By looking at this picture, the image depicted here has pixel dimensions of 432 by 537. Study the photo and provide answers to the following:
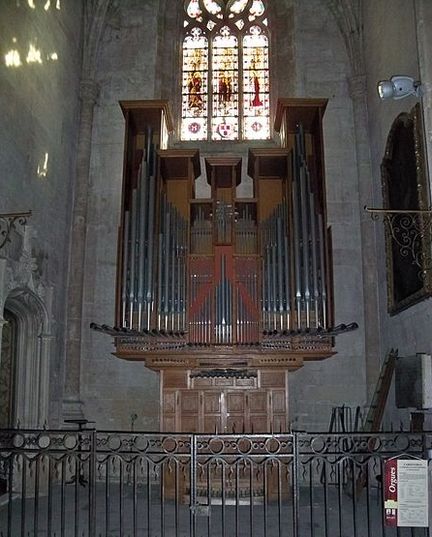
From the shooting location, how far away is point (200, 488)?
966 centimetres

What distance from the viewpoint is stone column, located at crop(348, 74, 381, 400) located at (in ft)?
39.2

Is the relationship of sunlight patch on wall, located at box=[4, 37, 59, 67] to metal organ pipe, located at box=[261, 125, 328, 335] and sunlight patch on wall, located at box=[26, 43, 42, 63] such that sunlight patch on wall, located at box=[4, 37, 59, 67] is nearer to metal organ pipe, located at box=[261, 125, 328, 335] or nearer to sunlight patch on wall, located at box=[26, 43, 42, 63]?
sunlight patch on wall, located at box=[26, 43, 42, 63]

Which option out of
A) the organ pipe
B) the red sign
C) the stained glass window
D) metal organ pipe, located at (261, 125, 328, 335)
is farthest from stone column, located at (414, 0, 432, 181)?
the stained glass window

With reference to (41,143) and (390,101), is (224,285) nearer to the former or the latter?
(41,143)

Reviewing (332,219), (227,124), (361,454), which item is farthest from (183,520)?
(227,124)

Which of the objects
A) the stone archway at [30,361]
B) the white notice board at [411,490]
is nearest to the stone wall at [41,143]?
the stone archway at [30,361]

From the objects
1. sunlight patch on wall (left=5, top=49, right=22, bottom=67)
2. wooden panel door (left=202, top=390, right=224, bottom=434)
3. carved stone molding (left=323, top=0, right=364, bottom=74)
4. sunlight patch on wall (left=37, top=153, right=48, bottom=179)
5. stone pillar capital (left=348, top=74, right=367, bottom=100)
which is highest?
carved stone molding (left=323, top=0, right=364, bottom=74)

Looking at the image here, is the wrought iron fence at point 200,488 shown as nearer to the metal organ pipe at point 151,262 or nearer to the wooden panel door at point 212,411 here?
the wooden panel door at point 212,411

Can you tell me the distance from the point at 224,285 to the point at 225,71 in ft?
19.7

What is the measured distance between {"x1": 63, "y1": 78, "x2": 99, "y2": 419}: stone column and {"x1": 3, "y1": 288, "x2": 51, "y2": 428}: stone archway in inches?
51.8

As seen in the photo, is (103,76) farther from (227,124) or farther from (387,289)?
(387,289)

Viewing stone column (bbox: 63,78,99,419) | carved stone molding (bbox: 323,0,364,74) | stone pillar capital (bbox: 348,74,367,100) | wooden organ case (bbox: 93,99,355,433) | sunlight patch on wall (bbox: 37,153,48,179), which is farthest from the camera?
carved stone molding (bbox: 323,0,364,74)

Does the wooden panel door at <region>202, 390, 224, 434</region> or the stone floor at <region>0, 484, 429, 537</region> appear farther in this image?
the wooden panel door at <region>202, 390, 224, 434</region>

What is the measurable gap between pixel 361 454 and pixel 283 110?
7.64 metres
